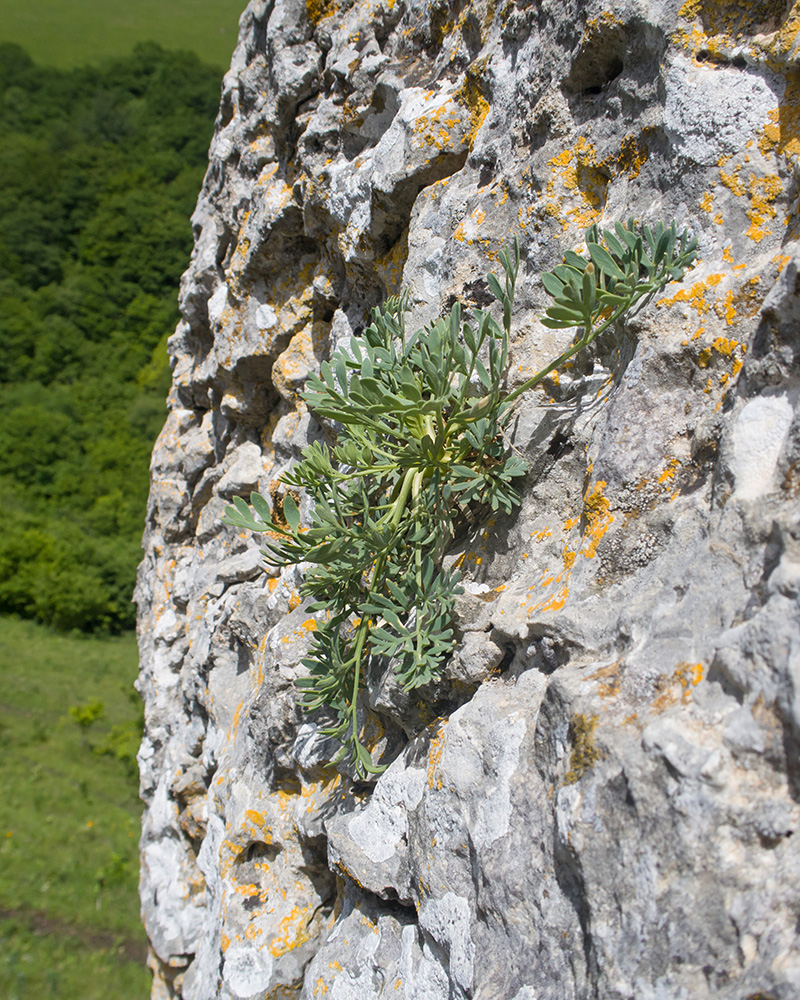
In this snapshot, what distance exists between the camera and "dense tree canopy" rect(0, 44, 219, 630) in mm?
32625

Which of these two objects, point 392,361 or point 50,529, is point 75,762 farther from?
point 50,529

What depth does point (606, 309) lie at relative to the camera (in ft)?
6.06

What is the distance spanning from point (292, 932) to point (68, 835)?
9.62 metres

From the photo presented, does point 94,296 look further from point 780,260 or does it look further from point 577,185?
point 780,260

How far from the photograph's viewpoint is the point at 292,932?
2.44 m

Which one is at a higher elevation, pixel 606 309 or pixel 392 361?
pixel 606 309

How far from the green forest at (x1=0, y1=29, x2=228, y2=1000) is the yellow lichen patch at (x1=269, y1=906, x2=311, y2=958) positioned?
6.22 m

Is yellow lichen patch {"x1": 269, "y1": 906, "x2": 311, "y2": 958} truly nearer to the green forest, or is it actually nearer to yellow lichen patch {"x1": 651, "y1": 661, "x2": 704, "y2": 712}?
yellow lichen patch {"x1": 651, "y1": 661, "x2": 704, "y2": 712}

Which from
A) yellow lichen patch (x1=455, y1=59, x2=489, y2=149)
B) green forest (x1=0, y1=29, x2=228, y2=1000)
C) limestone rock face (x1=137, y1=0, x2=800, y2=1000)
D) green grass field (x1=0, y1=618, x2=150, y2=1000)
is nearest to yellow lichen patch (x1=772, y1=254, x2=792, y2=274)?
limestone rock face (x1=137, y1=0, x2=800, y2=1000)

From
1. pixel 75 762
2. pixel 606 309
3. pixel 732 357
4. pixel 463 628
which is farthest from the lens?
pixel 75 762

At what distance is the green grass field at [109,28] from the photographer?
40531mm

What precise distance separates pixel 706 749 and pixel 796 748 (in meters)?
0.15

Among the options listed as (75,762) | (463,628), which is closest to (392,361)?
(463,628)

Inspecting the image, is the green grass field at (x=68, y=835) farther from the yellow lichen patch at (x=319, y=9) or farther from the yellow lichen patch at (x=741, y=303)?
the yellow lichen patch at (x=319, y=9)
